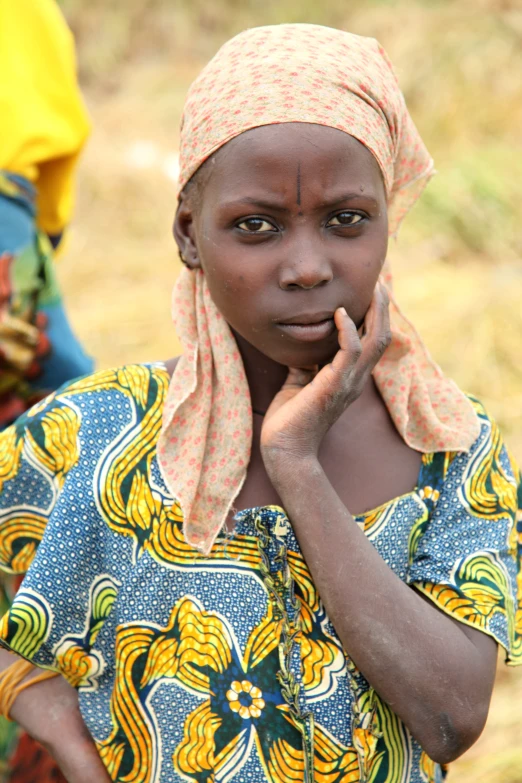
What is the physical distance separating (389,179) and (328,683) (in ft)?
2.73

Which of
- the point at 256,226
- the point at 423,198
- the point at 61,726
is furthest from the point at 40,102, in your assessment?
the point at 423,198

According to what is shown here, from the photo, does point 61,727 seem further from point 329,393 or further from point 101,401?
point 329,393

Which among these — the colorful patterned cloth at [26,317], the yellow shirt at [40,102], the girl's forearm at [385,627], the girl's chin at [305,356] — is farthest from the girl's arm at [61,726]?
the yellow shirt at [40,102]

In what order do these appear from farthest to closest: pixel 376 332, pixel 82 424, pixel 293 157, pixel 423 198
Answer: pixel 423 198 → pixel 82 424 → pixel 376 332 → pixel 293 157

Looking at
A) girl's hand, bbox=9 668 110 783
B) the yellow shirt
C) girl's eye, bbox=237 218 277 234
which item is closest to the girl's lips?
girl's eye, bbox=237 218 277 234

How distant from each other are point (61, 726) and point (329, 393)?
0.77m

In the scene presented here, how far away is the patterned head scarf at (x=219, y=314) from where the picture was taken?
4.87ft

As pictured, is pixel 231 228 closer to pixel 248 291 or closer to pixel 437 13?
pixel 248 291

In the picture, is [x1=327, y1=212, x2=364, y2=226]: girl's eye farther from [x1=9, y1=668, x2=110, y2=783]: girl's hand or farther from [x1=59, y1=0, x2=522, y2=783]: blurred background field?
[x1=59, y1=0, x2=522, y2=783]: blurred background field

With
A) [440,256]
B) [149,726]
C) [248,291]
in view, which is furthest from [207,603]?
[440,256]

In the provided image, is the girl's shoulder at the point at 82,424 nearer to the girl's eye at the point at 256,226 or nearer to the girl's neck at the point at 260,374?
the girl's neck at the point at 260,374

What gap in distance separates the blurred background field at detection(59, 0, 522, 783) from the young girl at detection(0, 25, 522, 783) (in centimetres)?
168

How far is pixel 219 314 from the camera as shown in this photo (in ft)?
5.46

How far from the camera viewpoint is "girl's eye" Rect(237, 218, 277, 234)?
1.49 m
